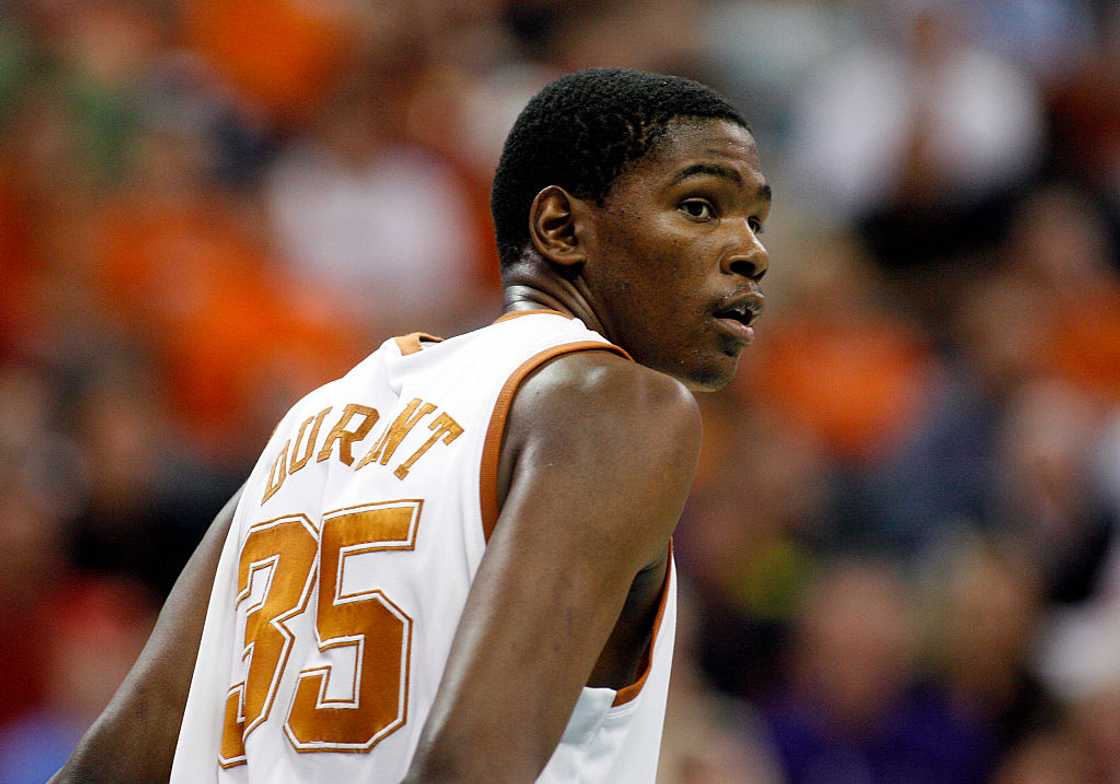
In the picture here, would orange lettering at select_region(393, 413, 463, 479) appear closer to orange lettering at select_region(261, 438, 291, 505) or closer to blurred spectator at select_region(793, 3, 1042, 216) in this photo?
orange lettering at select_region(261, 438, 291, 505)

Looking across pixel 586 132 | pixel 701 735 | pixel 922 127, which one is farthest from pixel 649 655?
pixel 922 127

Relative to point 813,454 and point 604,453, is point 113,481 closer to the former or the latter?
point 813,454

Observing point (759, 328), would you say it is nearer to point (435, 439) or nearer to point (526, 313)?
point (526, 313)

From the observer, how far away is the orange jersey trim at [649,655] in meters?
2.60

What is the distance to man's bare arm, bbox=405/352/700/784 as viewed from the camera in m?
2.20

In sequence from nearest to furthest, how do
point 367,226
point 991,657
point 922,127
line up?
1. point 991,657
2. point 367,226
3. point 922,127

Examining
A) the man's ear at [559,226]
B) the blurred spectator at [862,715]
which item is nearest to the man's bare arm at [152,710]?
the man's ear at [559,226]

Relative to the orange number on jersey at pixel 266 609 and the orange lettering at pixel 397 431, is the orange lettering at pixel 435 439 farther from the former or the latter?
the orange number on jersey at pixel 266 609

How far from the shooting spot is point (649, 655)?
265 cm

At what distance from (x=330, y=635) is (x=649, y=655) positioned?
1.58ft

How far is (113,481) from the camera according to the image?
711 cm

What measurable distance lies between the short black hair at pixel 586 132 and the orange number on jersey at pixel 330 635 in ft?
2.30

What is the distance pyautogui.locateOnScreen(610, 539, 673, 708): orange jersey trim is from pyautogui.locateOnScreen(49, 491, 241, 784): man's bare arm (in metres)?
0.84

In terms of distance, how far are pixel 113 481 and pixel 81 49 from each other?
3.13 metres
